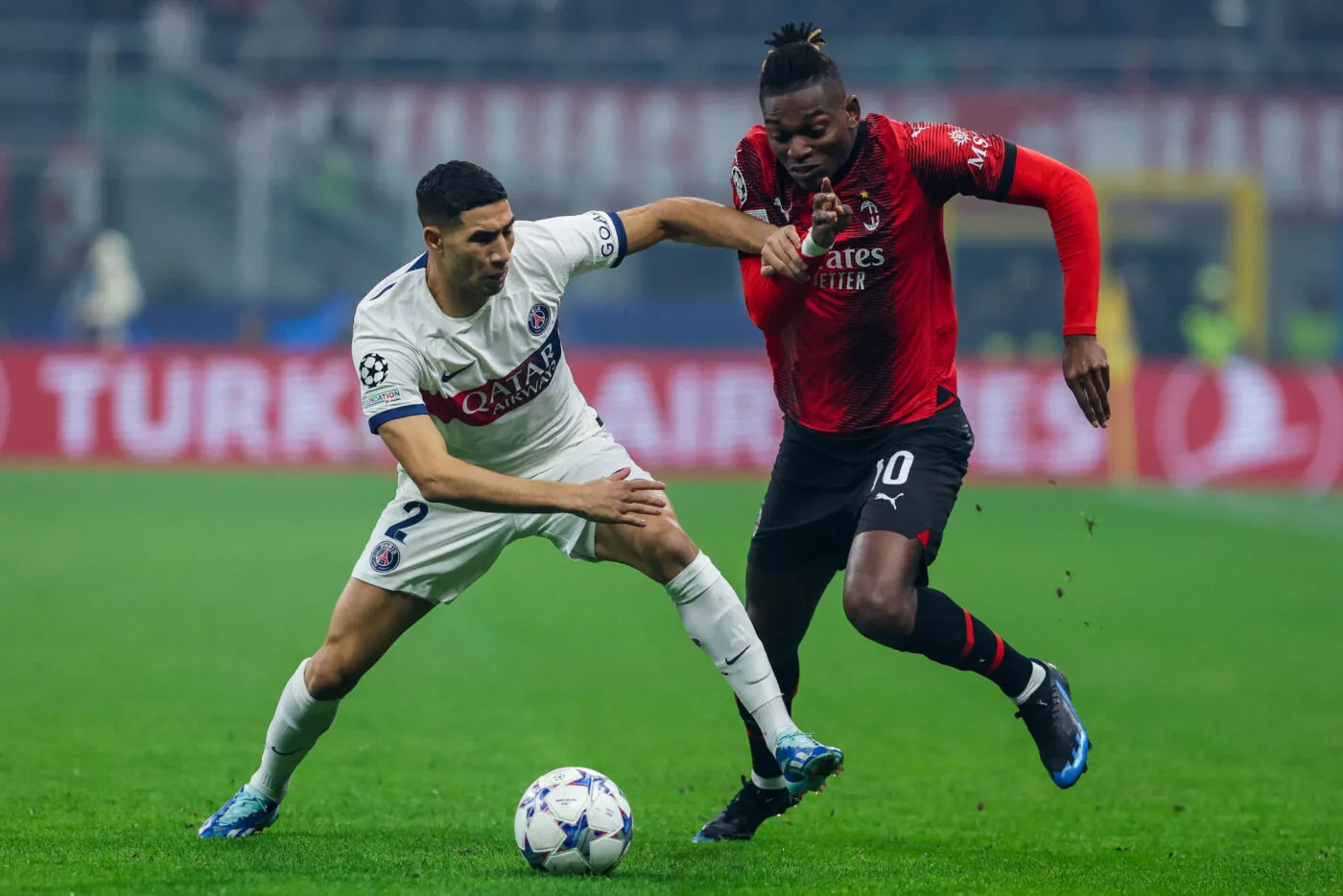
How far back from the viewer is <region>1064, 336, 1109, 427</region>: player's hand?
17.5 feet

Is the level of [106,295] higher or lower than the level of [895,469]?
higher

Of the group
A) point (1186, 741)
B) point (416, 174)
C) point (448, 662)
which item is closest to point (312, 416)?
point (416, 174)

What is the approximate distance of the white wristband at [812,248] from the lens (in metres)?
5.31

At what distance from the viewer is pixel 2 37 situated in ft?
79.7

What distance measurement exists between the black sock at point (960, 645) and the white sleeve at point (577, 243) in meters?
1.55

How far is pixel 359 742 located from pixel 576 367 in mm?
13150

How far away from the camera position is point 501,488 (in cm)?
512

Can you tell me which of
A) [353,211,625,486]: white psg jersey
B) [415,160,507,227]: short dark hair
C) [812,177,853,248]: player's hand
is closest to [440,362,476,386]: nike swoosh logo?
[353,211,625,486]: white psg jersey

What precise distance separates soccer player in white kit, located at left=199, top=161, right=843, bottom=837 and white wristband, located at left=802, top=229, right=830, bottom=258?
0.37 metres

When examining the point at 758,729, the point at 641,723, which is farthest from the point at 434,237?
the point at 641,723

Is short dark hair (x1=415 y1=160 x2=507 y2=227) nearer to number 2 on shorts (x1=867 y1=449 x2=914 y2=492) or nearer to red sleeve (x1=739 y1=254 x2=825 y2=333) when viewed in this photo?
red sleeve (x1=739 y1=254 x2=825 y2=333)

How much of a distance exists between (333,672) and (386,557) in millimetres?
395

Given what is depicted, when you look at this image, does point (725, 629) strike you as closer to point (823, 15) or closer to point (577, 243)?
point (577, 243)

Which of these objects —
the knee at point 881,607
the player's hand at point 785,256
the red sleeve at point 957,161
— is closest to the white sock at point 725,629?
the knee at point 881,607
